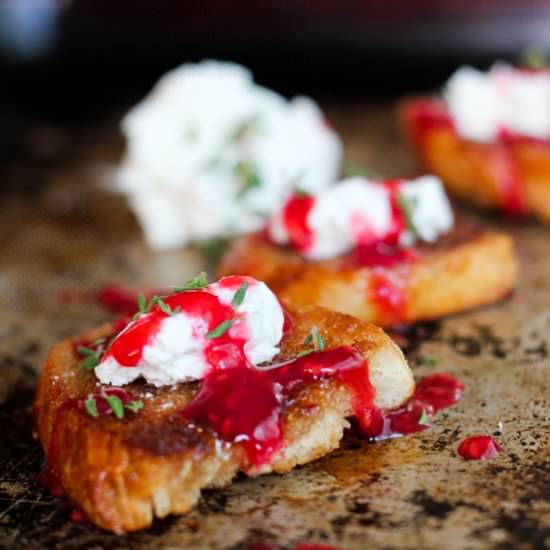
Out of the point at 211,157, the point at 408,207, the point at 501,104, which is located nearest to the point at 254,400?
the point at 408,207

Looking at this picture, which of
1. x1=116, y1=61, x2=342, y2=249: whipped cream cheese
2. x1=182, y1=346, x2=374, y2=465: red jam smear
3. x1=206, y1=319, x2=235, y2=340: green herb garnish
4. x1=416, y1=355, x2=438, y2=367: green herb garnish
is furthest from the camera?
x1=116, y1=61, x2=342, y2=249: whipped cream cheese

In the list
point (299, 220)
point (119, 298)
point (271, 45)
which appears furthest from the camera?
point (271, 45)

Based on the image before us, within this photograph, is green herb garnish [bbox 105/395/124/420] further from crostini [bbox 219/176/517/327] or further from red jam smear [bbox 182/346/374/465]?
crostini [bbox 219/176/517/327]

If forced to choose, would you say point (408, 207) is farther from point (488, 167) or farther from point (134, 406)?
point (134, 406)

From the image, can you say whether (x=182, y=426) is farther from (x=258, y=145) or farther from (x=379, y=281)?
(x=258, y=145)

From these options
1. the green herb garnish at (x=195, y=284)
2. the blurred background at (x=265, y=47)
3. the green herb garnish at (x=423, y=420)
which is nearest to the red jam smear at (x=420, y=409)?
the green herb garnish at (x=423, y=420)

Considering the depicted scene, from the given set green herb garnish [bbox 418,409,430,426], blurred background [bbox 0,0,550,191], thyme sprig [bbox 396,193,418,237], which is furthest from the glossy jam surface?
blurred background [bbox 0,0,550,191]

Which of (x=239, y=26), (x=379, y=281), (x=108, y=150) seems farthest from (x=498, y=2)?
(x=379, y=281)
